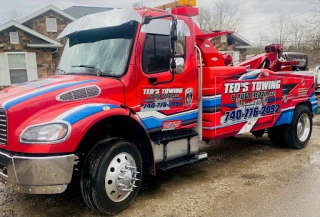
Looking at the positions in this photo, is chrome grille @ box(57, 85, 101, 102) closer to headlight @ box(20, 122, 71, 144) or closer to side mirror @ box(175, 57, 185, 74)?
headlight @ box(20, 122, 71, 144)

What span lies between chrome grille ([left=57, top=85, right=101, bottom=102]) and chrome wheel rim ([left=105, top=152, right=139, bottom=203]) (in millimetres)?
768

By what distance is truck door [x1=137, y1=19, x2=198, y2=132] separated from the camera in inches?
153

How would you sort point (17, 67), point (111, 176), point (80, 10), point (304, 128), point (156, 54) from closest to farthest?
point (111, 176)
point (156, 54)
point (304, 128)
point (17, 67)
point (80, 10)

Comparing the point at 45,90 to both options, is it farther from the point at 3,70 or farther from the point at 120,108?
the point at 3,70

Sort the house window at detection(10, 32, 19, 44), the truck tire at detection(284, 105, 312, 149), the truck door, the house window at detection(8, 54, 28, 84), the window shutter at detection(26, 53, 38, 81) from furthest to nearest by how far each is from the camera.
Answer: the window shutter at detection(26, 53, 38, 81)
the house window at detection(8, 54, 28, 84)
the house window at detection(10, 32, 19, 44)
the truck tire at detection(284, 105, 312, 149)
the truck door

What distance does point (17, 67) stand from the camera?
14875mm

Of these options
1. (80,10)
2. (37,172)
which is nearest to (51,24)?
(80,10)

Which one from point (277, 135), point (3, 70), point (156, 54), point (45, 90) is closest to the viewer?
point (45, 90)

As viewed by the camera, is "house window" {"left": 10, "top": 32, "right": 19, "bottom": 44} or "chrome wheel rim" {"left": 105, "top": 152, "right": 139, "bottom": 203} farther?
"house window" {"left": 10, "top": 32, "right": 19, "bottom": 44}


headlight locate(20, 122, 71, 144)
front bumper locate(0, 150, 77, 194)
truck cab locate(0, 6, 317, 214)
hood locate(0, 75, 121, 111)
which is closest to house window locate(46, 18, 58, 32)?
truck cab locate(0, 6, 317, 214)

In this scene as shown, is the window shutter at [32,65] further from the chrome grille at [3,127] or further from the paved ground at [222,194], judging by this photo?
the chrome grille at [3,127]

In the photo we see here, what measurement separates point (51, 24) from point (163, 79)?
16.3 m

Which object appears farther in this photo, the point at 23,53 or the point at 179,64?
the point at 23,53

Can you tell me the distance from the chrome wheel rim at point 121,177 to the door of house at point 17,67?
12863 millimetres
